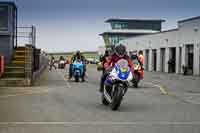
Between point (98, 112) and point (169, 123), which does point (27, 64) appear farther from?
point (169, 123)

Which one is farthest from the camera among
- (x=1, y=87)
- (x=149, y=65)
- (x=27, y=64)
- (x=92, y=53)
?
(x=92, y=53)

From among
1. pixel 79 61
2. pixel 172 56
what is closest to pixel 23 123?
pixel 79 61

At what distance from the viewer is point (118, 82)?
12.7m

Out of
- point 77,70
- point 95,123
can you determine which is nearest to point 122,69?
point 95,123

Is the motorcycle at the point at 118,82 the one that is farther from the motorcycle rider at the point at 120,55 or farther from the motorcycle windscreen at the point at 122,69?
the motorcycle rider at the point at 120,55

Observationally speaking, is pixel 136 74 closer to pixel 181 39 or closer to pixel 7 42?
pixel 7 42

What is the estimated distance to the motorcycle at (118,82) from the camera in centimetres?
1245

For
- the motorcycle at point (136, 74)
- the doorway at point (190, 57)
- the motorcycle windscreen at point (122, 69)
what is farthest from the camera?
the doorway at point (190, 57)

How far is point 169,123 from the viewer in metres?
10.2

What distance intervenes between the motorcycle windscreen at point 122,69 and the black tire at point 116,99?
41 centimetres

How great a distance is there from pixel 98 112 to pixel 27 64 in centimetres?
1047

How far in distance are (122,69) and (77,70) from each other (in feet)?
46.0

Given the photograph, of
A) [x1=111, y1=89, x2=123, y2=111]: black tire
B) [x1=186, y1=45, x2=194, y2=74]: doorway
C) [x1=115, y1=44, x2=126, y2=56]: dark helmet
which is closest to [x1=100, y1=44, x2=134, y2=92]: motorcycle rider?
[x1=115, y1=44, x2=126, y2=56]: dark helmet

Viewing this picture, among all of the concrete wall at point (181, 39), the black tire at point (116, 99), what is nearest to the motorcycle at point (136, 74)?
the black tire at point (116, 99)
